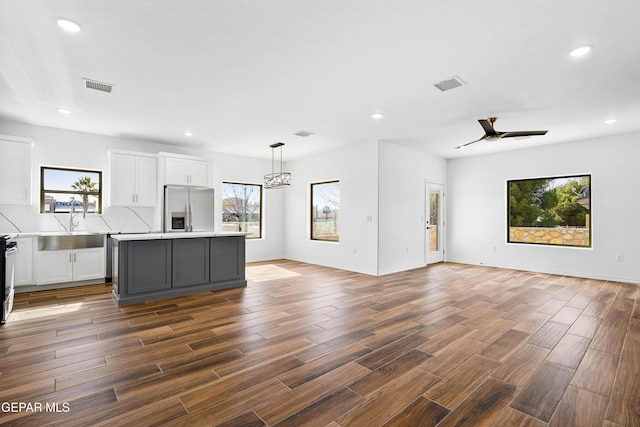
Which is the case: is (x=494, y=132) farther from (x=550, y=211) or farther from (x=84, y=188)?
(x=84, y=188)

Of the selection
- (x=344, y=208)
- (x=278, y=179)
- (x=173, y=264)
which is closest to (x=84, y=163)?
(x=173, y=264)

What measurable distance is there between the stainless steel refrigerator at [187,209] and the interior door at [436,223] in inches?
204

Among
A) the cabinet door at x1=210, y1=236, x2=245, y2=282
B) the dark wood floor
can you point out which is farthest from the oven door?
the cabinet door at x1=210, y1=236, x2=245, y2=282

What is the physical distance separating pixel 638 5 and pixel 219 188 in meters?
7.13

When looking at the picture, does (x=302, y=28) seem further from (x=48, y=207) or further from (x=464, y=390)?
(x=48, y=207)

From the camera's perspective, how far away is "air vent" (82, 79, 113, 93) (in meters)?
3.56

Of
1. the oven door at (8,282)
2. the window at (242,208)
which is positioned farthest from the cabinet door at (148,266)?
the window at (242,208)

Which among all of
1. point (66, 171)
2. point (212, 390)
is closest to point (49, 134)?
point (66, 171)

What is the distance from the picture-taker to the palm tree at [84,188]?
5855mm

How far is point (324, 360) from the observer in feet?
8.64

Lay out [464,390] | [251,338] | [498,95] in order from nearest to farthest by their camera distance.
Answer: [464,390]
[251,338]
[498,95]

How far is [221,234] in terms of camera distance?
5121 mm

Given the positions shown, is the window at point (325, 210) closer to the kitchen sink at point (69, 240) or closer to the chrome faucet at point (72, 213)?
the kitchen sink at point (69, 240)

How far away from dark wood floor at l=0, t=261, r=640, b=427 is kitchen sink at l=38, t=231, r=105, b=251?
0.80 meters
